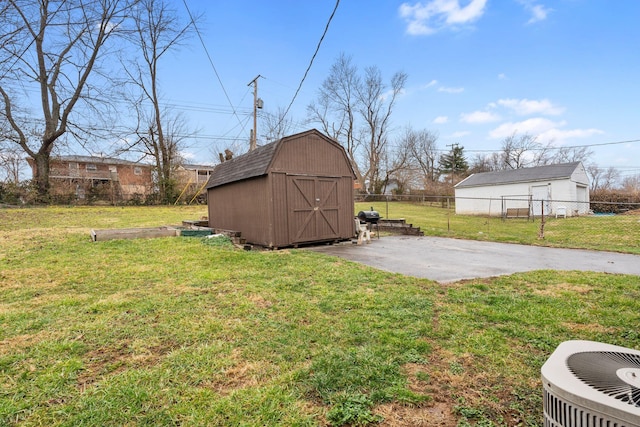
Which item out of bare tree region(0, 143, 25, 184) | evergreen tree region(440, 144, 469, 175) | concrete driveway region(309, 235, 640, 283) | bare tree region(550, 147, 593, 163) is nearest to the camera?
concrete driveway region(309, 235, 640, 283)

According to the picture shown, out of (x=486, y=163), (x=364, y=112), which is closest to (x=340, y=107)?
(x=364, y=112)

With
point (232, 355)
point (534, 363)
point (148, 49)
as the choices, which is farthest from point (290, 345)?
point (148, 49)

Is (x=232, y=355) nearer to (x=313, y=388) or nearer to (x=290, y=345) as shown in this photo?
(x=290, y=345)

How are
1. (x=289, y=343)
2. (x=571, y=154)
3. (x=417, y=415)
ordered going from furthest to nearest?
(x=571, y=154) → (x=289, y=343) → (x=417, y=415)

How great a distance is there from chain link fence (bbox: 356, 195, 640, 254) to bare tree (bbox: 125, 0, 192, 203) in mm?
15182

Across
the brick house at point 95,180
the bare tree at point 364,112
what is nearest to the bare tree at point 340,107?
the bare tree at point 364,112

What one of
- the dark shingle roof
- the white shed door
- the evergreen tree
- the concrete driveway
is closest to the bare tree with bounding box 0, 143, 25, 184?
the dark shingle roof

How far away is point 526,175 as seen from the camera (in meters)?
21.6

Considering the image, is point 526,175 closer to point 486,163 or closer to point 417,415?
point 417,415

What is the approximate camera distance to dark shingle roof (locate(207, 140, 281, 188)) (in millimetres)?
8344

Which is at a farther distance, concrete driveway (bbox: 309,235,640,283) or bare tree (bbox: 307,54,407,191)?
bare tree (bbox: 307,54,407,191)

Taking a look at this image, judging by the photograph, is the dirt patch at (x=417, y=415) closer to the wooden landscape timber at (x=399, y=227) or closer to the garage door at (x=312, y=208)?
the garage door at (x=312, y=208)

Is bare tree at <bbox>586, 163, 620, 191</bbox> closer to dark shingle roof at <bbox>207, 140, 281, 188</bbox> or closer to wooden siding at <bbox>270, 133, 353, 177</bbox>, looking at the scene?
wooden siding at <bbox>270, 133, 353, 177</bbox>

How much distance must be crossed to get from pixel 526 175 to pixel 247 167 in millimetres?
20284
